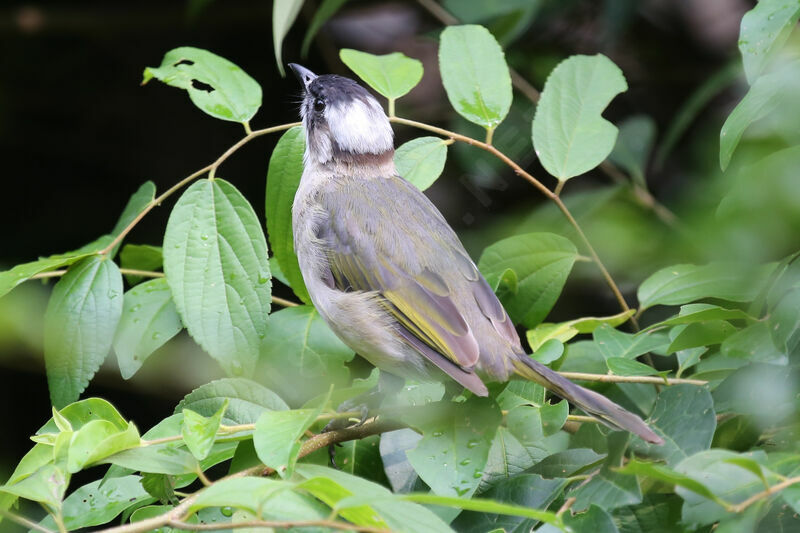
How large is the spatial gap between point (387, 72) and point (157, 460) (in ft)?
4.50

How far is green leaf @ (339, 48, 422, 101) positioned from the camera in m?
2.58

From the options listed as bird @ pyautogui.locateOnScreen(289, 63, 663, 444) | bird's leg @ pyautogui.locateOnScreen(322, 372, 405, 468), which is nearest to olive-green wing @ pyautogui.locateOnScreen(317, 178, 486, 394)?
bird @ pyautogui.locateOnScreen(289, 63, 663, 444)

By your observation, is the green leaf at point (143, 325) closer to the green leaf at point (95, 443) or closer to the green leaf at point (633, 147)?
the green leaf at point (95, 443)

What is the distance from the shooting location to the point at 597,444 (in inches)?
83.0

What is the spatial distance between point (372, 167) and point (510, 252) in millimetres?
631

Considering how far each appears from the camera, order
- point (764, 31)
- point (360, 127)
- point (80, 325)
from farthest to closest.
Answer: point (360, 127) → point (80, 325) → point (764, 31)

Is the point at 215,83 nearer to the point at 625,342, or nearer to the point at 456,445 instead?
the point at 456,445

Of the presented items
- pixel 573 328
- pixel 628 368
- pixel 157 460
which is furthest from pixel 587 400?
pixel 157 460

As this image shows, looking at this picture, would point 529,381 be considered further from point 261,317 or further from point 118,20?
point 118,20

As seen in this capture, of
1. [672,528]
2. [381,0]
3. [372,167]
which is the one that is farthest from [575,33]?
[672,528]

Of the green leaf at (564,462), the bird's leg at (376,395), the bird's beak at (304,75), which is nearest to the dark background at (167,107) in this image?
the bird's beak at (304,75)

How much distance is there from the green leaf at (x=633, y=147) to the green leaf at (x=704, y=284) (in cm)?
141

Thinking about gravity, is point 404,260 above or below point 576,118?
below

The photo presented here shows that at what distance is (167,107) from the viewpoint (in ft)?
17.1
